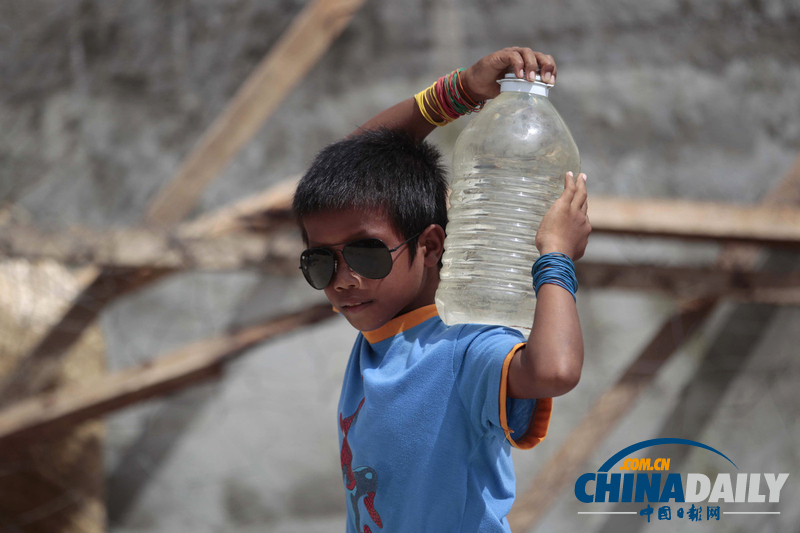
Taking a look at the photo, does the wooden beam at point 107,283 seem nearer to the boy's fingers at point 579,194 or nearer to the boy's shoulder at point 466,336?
the boy's shoulder at point 466,336

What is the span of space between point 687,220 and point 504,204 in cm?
101

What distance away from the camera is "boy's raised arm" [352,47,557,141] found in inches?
27.0

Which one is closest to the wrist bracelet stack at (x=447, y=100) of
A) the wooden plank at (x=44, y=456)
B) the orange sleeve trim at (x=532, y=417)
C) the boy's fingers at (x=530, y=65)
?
the boy's fingers at (x=530, y=65)

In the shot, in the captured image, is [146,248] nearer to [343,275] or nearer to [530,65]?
[343,275]

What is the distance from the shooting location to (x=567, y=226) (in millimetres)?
610

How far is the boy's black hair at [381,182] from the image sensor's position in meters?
0.71

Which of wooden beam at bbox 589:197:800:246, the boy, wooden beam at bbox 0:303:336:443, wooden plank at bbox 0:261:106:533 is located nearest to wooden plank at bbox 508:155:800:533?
wooden beam at bbox 589:197:800:246

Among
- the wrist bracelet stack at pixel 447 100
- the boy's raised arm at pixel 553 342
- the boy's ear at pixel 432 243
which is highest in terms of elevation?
the wrist bracelet stack at pixel 447 100

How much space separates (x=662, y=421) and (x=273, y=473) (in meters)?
1.41

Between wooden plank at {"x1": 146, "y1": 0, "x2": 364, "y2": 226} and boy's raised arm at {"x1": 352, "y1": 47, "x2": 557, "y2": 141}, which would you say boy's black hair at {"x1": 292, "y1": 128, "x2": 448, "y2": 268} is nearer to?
boy's raised arm at {"x1": 352, "y1": 47, "x2": 557, "y2": 141}

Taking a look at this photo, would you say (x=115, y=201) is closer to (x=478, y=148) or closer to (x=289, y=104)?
(x=289, y=104)

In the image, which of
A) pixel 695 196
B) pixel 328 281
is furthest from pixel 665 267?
pixel 328 281

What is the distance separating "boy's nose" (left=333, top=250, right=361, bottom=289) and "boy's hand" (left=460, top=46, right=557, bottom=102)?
25cm

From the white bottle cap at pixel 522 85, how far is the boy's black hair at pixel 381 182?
0.13 meters
